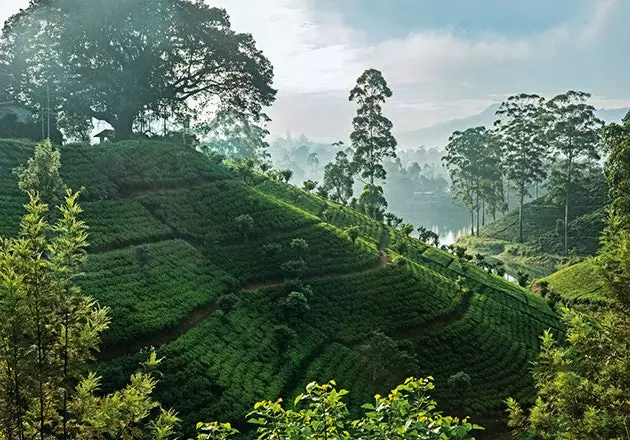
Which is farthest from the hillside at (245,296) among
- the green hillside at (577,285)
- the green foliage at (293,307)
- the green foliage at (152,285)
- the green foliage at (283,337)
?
the green hillside at (577,285)

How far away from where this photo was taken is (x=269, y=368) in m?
22.0

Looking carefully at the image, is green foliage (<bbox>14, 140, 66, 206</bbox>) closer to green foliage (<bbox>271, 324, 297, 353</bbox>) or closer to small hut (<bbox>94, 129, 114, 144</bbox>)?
green foliage (<bbox>271, 324, 297, 353</bbox>)

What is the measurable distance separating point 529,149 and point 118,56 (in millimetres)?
53368

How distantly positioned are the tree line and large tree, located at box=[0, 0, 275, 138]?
3945cm

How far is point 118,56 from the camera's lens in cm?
4244

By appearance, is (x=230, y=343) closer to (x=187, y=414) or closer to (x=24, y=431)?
(x=187, y=414)

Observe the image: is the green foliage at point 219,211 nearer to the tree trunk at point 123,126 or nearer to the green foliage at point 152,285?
the green foliage at point 152,285

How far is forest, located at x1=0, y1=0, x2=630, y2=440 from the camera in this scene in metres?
6.60

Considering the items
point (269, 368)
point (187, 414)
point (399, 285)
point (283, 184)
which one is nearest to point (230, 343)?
point (269, 368)

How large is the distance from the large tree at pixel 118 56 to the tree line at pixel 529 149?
39454 mm

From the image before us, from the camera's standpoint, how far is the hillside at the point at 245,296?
2073cm

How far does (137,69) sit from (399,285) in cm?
3036

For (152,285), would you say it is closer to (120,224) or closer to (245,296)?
(245,296)

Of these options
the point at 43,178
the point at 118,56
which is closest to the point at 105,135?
the point at 118,56
